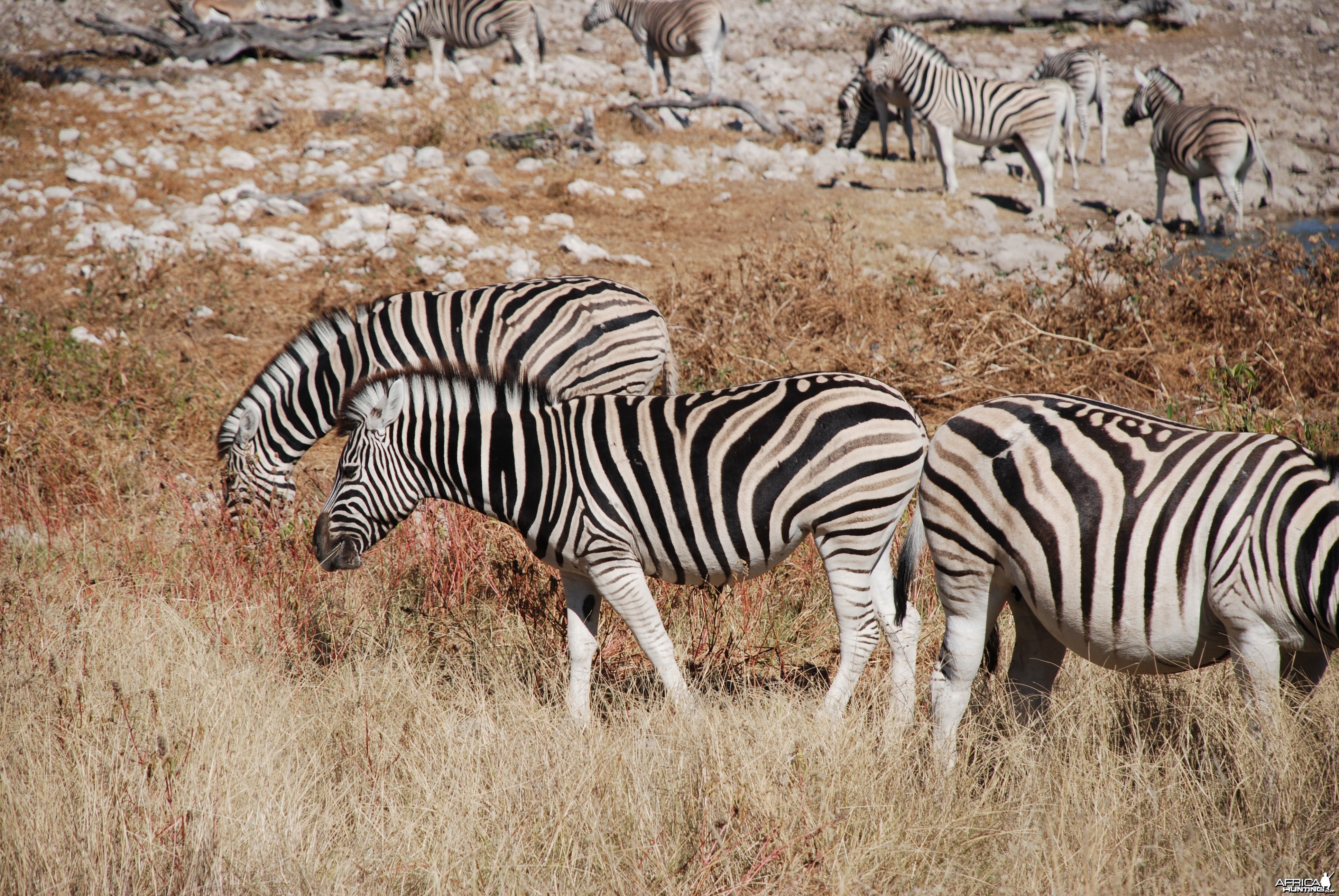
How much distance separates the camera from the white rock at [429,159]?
1190 cm

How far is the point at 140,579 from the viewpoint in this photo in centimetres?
476

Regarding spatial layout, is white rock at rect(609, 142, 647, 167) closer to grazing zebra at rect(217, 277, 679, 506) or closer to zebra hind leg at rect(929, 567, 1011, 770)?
grazing zebra at rect(217, 277, 679, 506)

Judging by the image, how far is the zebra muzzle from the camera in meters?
3.92

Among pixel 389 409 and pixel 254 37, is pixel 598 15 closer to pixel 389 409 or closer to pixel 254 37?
pixel 254 37

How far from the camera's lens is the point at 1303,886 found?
2662mm

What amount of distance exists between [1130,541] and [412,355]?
3847 millimetres

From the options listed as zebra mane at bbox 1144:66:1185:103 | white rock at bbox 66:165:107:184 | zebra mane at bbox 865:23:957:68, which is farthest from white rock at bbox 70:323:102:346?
zebra mane at bbox 1144:66:1185:103

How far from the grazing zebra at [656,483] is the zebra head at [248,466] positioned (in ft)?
5.49

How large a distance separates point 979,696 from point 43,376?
663 cm

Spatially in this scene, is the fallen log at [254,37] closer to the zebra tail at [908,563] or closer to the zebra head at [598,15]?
the zebra head at [598,15]

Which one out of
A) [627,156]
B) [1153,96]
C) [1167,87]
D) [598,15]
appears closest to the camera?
[627,156]

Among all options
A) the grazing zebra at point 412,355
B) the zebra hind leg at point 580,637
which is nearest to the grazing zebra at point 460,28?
the grazing zebra at point 412,355

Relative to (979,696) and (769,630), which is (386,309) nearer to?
(769,630)

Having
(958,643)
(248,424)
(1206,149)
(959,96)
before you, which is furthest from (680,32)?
(958,643)
